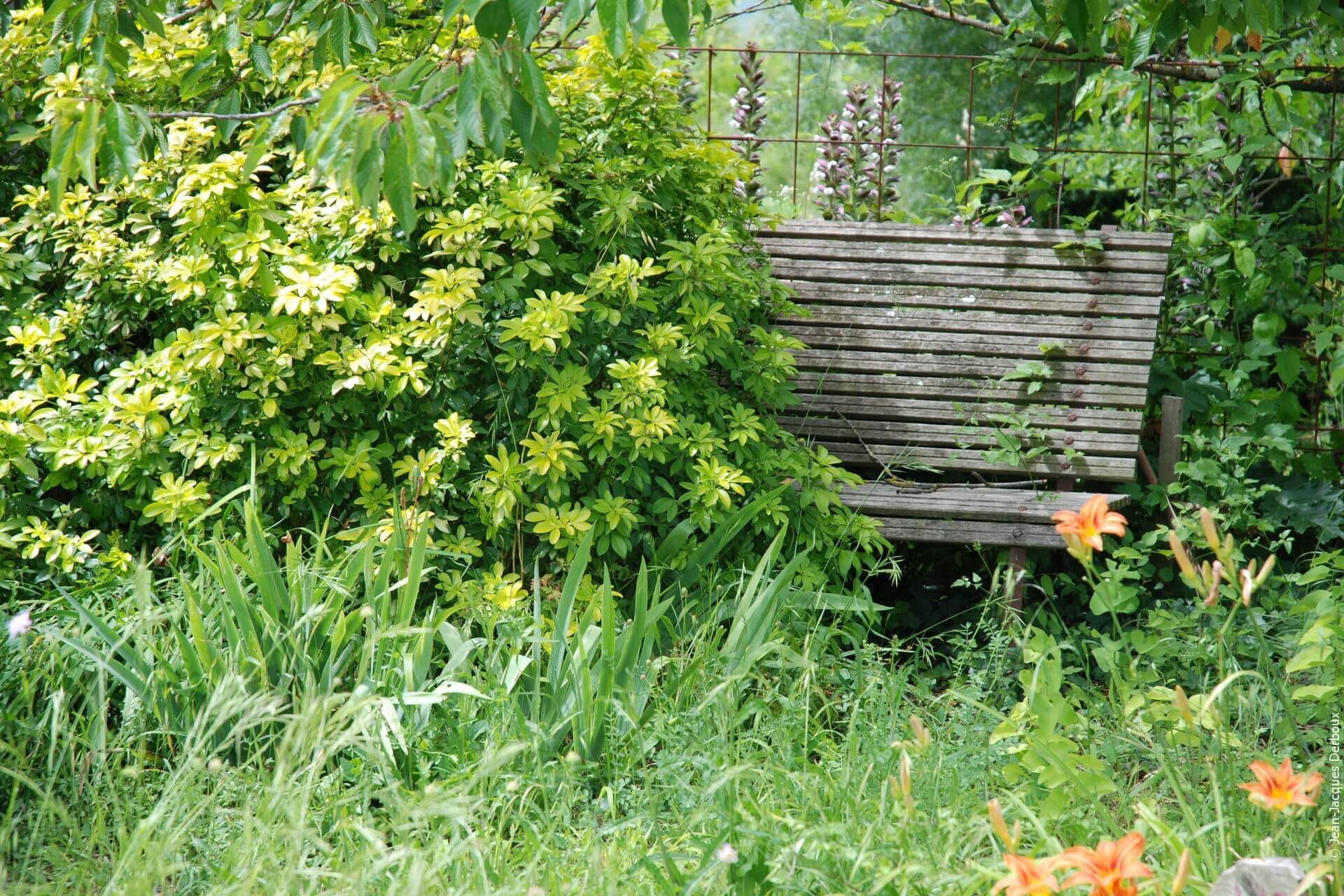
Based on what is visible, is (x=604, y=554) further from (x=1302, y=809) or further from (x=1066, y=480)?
(x=1302, y=809)

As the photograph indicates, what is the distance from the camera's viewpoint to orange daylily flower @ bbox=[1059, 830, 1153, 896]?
152cm

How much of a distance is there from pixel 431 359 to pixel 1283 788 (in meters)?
2.43

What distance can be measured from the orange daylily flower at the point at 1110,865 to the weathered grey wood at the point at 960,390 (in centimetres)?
287

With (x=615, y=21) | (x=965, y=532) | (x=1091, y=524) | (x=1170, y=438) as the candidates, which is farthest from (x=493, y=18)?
→ (x=1170, y=438)

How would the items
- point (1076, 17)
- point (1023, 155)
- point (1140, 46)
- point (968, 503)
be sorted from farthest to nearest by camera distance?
point (1023, 155)
point (968, 503)
point (1140, 46)
point (1076, 17)

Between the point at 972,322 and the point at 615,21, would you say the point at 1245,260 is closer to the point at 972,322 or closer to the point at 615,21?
the point at 972,322

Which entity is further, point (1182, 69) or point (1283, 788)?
point (1182, 69)

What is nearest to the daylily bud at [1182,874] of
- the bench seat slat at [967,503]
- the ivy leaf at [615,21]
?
the ivy leaf at [615,21]

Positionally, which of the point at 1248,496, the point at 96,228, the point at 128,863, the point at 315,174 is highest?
the point at 315,174

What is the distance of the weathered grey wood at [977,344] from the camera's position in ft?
14.2

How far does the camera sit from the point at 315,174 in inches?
A: 81.9

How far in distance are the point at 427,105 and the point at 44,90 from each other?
1817 millimetres

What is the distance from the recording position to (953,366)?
4457 mm

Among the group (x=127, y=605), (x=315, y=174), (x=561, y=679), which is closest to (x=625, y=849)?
(x=561, y=679)
